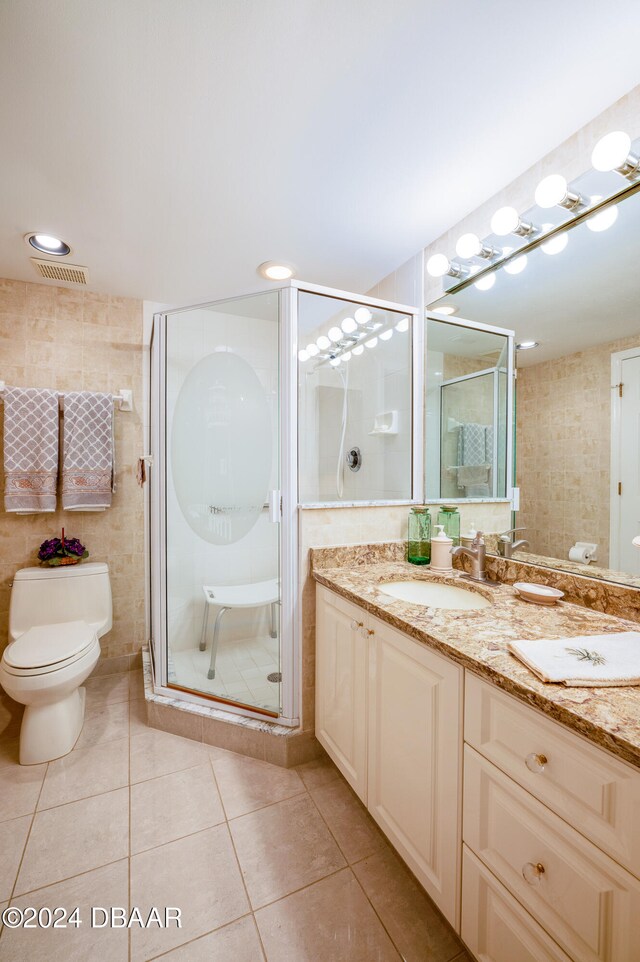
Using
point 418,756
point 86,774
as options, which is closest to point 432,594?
point 418,756

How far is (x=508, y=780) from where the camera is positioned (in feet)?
2.45

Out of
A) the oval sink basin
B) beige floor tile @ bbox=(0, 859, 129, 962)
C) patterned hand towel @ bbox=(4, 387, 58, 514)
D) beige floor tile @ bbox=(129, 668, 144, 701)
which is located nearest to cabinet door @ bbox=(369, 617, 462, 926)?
the oval sink basin

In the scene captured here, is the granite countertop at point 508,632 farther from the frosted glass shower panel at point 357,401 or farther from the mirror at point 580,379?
the frosted glass shower panel at point 357,401

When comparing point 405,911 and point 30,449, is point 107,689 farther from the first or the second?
point 405,911

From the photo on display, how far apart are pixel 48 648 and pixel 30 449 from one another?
1.02 m

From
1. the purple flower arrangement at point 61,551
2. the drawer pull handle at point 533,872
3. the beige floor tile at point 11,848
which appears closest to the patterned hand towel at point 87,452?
the purple flower arrangement at point 61,551

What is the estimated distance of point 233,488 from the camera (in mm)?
1819

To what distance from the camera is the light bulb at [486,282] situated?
151 cm

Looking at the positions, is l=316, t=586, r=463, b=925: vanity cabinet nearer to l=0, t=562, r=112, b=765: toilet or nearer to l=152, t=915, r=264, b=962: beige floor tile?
l=152, t=915, r=264, b=962: beige floor tile

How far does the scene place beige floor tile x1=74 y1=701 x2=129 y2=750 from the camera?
1.80m

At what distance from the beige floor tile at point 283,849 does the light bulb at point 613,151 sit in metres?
2.11

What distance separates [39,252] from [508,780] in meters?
2.66

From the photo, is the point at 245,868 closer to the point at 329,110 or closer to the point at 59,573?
the point at 59,573

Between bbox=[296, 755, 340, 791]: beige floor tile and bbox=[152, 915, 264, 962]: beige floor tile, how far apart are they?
0.50 meters
